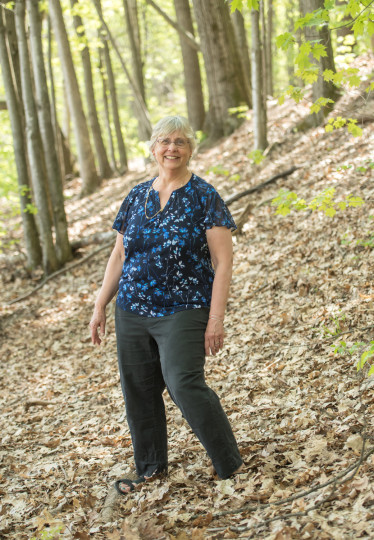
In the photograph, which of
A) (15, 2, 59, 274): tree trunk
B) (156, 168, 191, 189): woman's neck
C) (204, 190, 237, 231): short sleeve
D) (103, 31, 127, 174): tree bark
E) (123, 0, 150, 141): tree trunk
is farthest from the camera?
(103, 31, 127, 174): tree bark

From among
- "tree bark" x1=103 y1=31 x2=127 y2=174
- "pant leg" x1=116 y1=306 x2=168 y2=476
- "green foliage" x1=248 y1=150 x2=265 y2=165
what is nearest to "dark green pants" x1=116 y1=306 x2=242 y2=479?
"pant leg" x1=116 y1=306 x2=168 y2=476

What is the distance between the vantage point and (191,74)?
15.1 metres

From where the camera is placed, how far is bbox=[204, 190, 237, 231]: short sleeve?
3.15m

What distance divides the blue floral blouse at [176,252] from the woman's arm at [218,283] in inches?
2.2

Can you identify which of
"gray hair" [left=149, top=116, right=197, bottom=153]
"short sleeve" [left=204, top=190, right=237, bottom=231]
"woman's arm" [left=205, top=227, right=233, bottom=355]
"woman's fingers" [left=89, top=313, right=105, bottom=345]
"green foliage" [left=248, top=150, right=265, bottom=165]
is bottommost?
"woman's fingers" [left=89, top=313, right=105, bottom=345]

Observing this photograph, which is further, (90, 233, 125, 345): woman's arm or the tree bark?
the tree bark

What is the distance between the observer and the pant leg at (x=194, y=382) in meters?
3.04

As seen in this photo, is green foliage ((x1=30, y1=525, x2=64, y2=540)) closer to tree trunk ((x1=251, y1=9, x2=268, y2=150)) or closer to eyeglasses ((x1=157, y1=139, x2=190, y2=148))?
eyeglasses ((x1=157, y1=139, x2=190, y2=148))

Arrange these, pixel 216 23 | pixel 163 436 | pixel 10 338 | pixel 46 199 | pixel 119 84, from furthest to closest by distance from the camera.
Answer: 1. pixel 119 84
2. pixel 216 23
3. pixel 46 199
4. pixel 10 338
5. pixel 163 436

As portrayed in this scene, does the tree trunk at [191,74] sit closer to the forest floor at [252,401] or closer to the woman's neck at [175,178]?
the forest floor at [252,401]

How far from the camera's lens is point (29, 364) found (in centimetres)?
695

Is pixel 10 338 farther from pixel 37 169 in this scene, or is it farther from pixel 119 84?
pixel 119 84

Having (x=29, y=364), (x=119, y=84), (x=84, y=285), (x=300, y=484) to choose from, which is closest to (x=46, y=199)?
(x=84, y=285)

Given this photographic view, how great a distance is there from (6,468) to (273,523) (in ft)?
8.28
